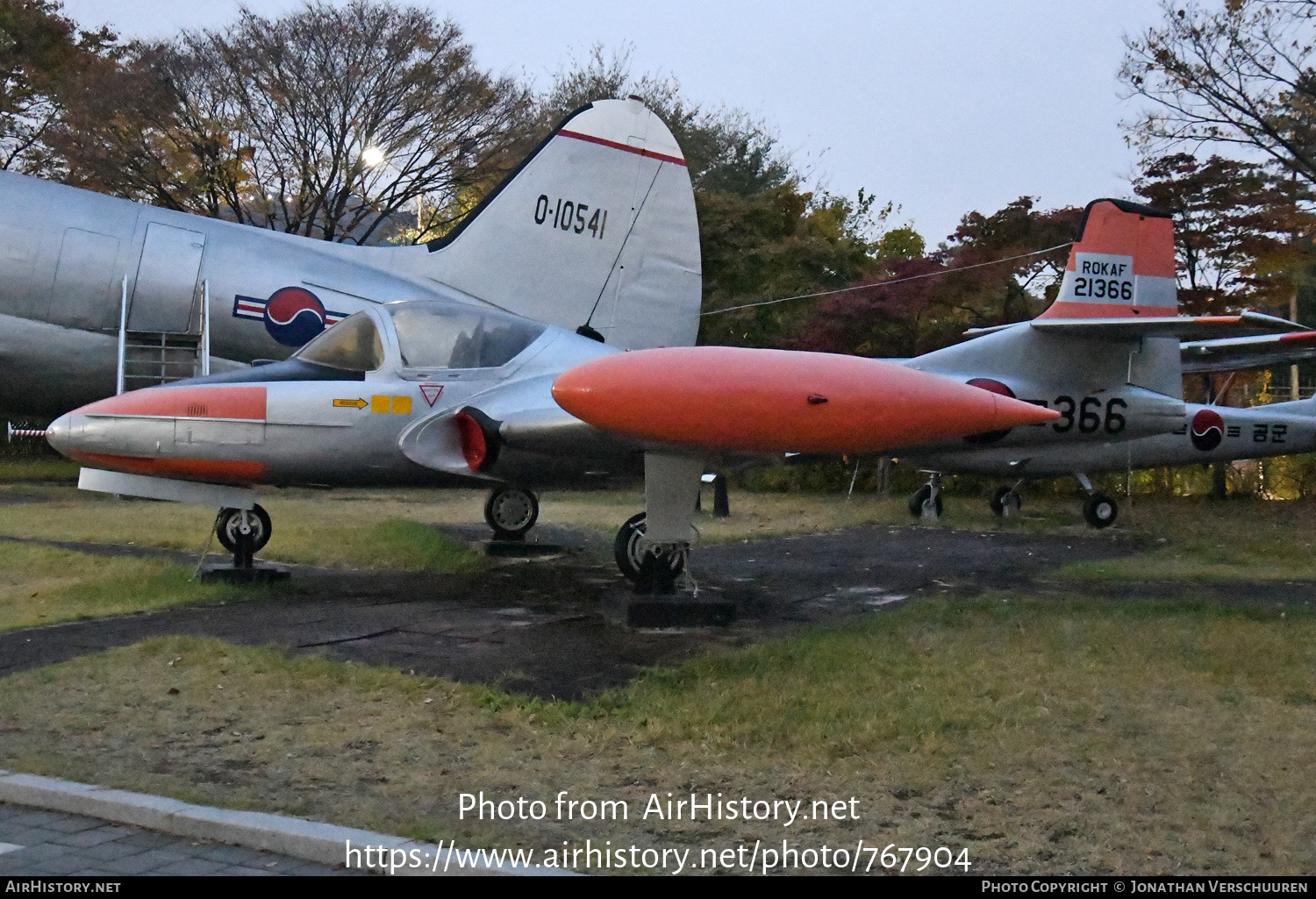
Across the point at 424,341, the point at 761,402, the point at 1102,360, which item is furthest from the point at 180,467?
the point at 1102,360

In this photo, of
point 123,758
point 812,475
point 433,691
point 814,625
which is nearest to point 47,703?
point 123,758

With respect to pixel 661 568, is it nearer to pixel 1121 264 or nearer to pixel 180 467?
pixel 180 467

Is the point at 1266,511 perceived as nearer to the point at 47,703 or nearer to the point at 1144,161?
the point at 1144,161

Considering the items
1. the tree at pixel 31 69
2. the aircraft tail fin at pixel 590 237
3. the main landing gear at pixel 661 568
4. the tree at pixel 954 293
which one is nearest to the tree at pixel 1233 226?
the tree at pixel 954 293

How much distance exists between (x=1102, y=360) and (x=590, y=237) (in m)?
6.11

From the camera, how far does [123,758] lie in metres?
5.02

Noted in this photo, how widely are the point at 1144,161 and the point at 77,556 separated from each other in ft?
64.5

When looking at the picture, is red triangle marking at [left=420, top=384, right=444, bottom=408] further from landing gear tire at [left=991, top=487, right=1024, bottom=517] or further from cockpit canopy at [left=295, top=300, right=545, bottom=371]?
landing gear tire at [left=991, top=487, right=1024, bottom=517]

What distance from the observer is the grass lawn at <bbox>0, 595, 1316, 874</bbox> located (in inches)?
165

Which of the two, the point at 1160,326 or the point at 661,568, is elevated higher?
the point at 1160,326

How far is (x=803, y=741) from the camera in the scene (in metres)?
5.23

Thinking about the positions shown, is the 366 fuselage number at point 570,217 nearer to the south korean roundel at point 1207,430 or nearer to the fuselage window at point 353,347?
the fuselage window at point 353,347

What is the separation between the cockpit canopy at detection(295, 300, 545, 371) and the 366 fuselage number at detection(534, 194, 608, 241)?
4.51m

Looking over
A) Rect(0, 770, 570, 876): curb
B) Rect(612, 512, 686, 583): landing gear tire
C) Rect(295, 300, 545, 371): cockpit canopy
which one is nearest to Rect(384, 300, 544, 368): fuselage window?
Rect(295, 300, 545, 371): cockpit canopy
